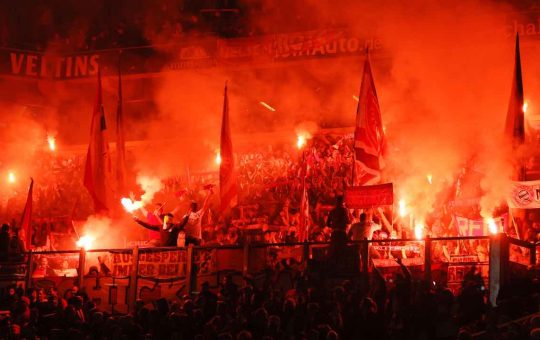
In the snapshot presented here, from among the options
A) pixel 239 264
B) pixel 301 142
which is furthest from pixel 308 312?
pixel 301 142

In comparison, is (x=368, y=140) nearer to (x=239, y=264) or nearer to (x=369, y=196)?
(x=369, y=196)

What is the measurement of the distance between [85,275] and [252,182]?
525 centimetres

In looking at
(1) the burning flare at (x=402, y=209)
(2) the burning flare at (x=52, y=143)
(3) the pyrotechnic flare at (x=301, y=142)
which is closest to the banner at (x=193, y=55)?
(2) the burning flare at (x=52, y=143)

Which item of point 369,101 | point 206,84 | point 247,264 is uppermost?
point 206,84

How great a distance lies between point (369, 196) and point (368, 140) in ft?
3.45

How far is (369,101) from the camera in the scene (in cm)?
1246

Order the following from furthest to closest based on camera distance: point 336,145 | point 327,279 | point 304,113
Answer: point 304,113 → point 336,145 → point 327,279

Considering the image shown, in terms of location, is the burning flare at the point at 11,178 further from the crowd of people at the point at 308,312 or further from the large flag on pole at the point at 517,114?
the large flag on pole at the point at 517,114

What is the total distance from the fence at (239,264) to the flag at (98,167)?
3.74 feet

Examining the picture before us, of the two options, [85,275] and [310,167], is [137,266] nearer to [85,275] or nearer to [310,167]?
[85,275]

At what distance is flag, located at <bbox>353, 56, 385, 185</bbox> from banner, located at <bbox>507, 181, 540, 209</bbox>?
1.87 m

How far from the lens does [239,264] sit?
36.9 ft

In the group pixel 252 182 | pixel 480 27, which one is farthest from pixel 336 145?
pixel 480 27

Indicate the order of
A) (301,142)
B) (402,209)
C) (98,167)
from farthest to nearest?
(301,142) → (402,209) → (98,167)
